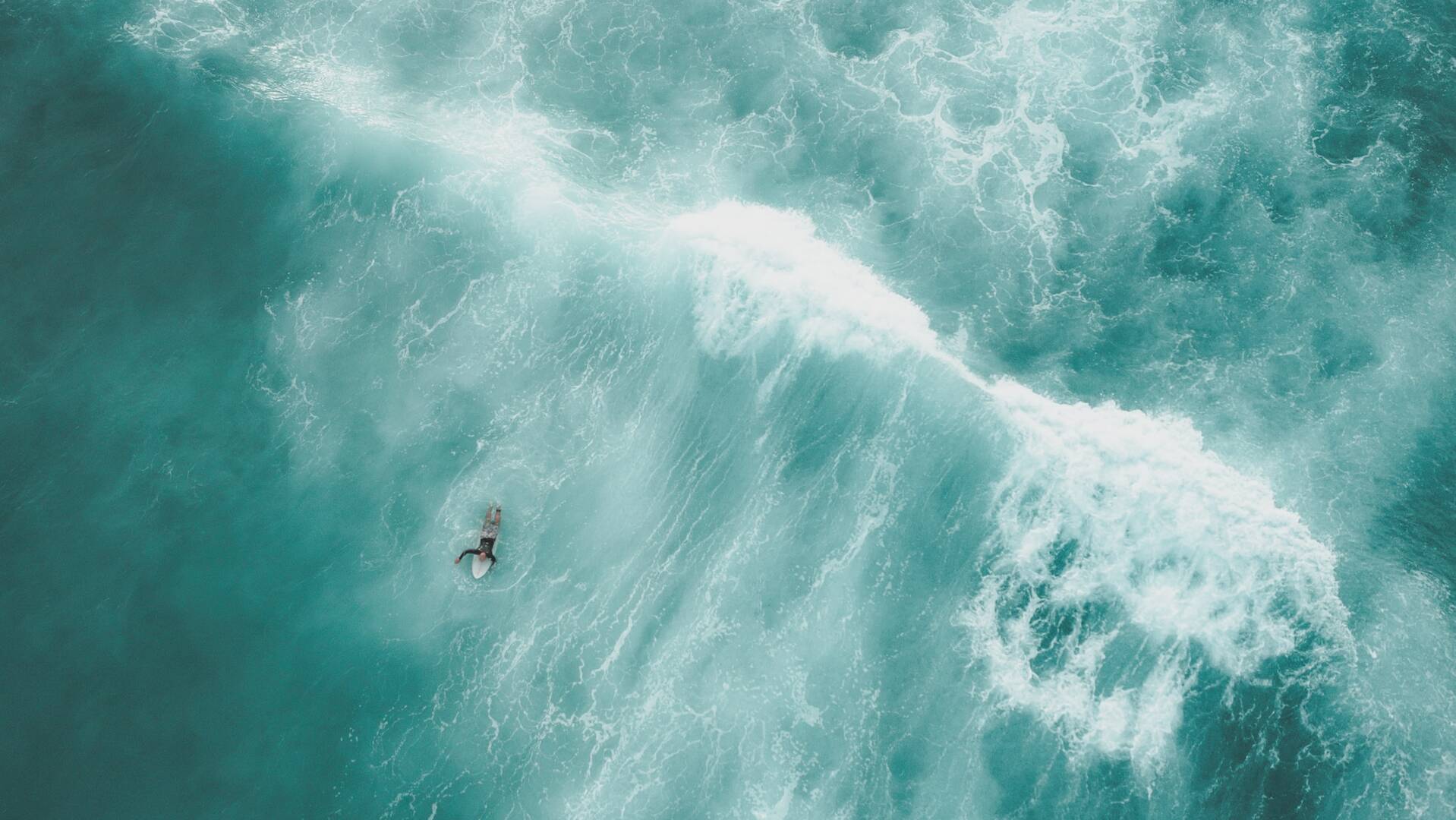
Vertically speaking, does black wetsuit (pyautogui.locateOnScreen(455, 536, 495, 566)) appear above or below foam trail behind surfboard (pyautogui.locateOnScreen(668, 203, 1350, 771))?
below

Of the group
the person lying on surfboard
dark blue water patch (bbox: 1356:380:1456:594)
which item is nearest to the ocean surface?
dark blue water patch (bbox: 1356:380:1456:594)

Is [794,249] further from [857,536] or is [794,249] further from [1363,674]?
[1363,674]

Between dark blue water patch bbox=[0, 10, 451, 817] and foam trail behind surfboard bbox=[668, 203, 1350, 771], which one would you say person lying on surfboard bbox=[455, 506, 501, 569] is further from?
foam trail behind surfboard bbox=[668, 203, 1350, 771]

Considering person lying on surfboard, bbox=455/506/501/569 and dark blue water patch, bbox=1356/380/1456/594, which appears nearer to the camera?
dark blue water patch, bbox=1356/380/1456/594

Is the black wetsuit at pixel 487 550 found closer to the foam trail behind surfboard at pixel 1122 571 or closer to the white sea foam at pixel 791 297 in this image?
the white sea foam at pixel 791 297

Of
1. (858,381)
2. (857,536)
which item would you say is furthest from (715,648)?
(858,381)

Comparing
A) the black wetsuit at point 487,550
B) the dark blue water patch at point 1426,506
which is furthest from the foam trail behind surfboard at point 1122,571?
the black wetsuit at point 487,550
